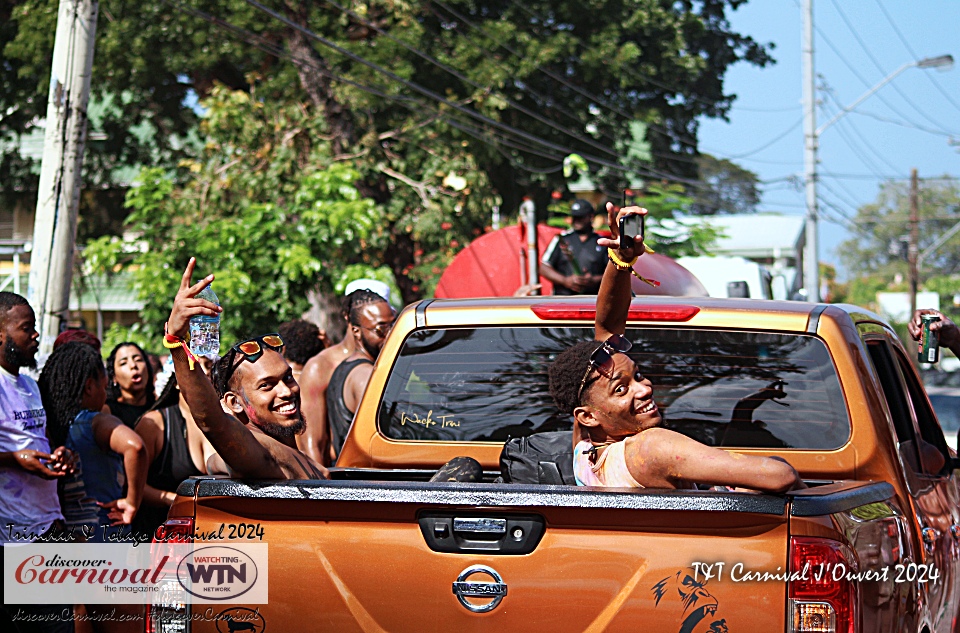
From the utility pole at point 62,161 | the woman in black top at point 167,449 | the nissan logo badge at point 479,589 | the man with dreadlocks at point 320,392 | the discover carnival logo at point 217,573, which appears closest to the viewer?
the nissan logo badge at point 479,589

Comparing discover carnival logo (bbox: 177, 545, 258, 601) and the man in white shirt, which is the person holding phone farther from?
discover carnival logo (bbox: 177, 545, 258, 601)

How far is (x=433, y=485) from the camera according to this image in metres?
3.00

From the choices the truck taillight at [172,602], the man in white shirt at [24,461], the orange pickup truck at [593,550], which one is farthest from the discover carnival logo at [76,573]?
the orange pickup truck at [593,550]

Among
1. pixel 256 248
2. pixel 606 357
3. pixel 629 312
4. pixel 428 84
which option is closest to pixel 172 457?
pixel 629 312

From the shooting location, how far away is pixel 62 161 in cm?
827

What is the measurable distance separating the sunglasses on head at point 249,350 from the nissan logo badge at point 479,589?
117cm

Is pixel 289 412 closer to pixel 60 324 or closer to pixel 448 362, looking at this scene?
pixel 448 362

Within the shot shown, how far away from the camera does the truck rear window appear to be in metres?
4.08

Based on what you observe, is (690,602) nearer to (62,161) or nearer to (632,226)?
(632,226)

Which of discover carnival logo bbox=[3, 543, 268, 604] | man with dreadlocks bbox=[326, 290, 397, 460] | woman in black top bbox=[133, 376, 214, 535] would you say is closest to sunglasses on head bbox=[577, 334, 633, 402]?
discover carnival logo bbox=[3, 543, 268, 604]

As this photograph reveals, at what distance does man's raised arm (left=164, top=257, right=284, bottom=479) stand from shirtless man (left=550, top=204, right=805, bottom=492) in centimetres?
106

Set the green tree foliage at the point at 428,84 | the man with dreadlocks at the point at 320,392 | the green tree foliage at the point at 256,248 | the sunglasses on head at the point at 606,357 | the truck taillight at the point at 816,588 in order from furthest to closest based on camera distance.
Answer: the green tree foliage at the point at 428,84 < the green tree foliage at the point at 256,248 < the man with dreadlocks at the point at 320,392 < the sunglasses on head at the point at 606,357 < the truck taillight at the point at 816,588

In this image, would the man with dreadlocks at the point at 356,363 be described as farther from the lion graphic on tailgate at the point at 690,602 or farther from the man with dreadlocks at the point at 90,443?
the lion graphic on tailgate at the point at 690,602

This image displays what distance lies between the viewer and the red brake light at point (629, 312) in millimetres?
4297
